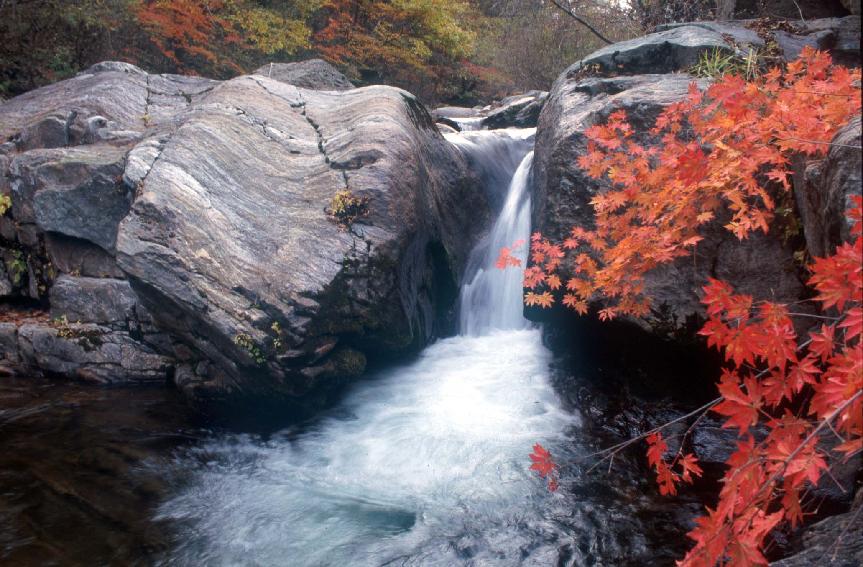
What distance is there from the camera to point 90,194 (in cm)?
625

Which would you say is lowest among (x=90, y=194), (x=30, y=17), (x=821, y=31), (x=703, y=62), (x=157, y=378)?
(x=157, y=378)

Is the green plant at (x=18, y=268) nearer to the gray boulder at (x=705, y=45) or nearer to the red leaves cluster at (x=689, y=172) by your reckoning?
the red leaves cluster at (x=689, y=172)

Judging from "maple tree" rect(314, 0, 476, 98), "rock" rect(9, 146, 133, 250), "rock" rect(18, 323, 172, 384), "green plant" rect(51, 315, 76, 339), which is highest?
"maple tree" rect(314, 0, 476, 98)

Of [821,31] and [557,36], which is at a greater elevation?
[557,36]

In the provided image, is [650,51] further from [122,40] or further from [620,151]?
[122,40]

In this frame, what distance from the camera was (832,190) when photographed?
→ 3021 millimetres

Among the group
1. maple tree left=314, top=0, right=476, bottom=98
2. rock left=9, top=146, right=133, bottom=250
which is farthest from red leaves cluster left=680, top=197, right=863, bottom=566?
maple tree left=314, top=0, right=476, bottom=98

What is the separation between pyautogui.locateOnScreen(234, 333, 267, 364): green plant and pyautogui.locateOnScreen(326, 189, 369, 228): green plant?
1.36 m

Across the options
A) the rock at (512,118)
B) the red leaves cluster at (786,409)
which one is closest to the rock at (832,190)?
the red leaves cluster at (786,409)

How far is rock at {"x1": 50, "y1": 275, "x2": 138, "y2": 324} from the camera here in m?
6.17

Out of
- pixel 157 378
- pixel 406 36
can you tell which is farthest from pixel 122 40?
pixel 157 378

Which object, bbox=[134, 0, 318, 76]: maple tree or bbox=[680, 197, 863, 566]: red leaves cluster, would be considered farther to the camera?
bbox=[134, 0, 318, 76]: maple tree

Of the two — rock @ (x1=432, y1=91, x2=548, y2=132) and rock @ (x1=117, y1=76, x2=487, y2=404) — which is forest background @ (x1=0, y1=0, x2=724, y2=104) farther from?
rock @ (x1=117, y1=76, x2=487, y2=404)

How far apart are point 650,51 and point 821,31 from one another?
2.06m
